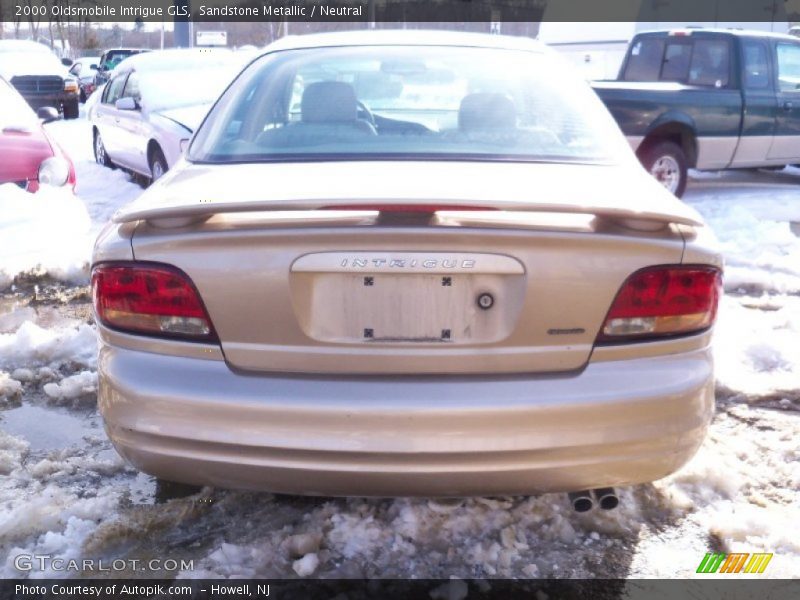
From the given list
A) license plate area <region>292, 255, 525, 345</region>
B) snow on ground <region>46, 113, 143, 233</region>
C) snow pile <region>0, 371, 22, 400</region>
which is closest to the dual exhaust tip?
license plate area <region>292, 255, 525, 345</region>

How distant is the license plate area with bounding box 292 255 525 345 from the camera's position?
2.30 meters

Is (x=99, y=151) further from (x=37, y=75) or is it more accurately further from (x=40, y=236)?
(x=37, y=75)

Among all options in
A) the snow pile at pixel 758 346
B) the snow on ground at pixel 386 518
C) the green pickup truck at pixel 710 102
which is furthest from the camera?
the green pickup truck at pixel 710 102

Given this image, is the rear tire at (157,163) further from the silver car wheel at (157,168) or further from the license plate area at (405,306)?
the license plate area at (405,306)

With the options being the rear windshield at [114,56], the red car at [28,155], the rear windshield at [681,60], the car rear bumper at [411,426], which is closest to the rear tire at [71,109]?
the rear windshield at [114,56]

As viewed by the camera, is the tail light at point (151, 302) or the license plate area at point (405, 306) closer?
the license plate area at point (405, 306)

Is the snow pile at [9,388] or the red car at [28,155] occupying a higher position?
the red car at [28,155]

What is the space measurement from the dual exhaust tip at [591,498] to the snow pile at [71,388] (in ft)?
8.36

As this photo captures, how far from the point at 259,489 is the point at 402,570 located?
0.58m

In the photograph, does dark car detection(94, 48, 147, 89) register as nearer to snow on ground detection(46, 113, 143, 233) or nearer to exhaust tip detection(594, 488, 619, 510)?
snow on ground detection(46, 113, 143, 233)

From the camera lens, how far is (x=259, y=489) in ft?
8.06

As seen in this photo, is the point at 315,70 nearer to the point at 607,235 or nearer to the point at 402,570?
the point at 607,235

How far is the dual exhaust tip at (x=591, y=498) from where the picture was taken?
8.71 ft

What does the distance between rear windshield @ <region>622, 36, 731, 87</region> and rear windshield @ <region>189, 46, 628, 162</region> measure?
7129 mm
